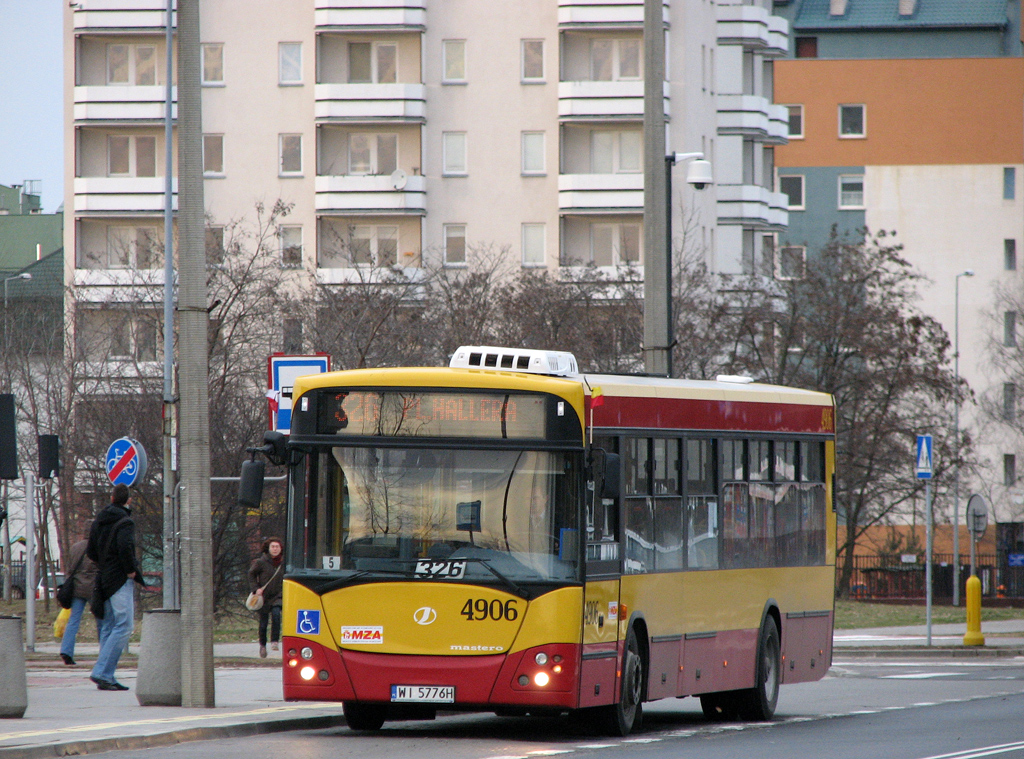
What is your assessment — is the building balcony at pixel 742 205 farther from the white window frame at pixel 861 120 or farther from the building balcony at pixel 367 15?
the white window frame at pixel 861 120

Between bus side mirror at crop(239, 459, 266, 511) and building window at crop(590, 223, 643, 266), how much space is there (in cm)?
5225

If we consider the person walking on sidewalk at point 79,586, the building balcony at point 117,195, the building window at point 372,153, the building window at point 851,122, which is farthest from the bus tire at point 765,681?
the building window at point 851,122

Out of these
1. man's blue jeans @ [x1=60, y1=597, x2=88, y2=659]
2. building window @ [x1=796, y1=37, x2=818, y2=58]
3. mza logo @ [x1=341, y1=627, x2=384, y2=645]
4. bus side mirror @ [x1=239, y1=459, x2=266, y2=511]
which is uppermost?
building window @ [x1=796, y1=37, x2=818, y2=58]

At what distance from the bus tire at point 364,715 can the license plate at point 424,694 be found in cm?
114

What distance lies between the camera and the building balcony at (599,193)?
216ft

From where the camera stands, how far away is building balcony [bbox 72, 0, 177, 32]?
6575 centimetres

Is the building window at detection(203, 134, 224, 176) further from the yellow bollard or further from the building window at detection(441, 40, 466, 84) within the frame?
the yellow bollard

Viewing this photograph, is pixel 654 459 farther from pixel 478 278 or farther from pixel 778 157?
pixel 778 157

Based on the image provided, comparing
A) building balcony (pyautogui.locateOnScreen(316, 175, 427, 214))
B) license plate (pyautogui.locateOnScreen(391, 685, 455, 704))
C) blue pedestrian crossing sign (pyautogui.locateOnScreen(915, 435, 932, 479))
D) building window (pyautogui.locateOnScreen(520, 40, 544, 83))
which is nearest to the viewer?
license plate (pyautogui.locateOnScreen(391, 685, 455, 704))

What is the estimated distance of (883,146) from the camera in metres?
87.2

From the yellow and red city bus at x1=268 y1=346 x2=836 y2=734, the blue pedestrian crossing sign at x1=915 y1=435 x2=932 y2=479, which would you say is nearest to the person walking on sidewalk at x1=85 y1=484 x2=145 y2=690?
the yellow and red city bus at x1=268 y1=346 x2=836 y2=734

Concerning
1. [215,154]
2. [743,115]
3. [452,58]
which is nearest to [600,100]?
[452,58]

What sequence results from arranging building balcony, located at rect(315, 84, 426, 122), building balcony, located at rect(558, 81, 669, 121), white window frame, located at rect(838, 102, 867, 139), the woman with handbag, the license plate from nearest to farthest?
the license plate
the woman with handbag
building balcony, located at rect(558, 81, 669, 121)
building balcony, located at rect(315, 84, 426, 122)
white window frame, located at rect(838, 102, 867, 139)

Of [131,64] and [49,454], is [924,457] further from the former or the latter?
[131,64]
